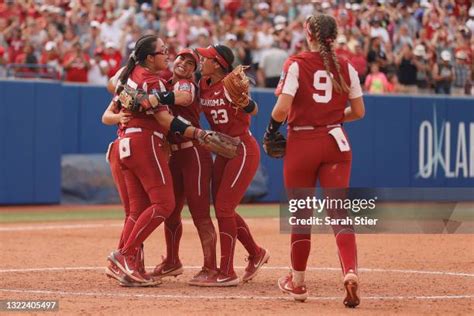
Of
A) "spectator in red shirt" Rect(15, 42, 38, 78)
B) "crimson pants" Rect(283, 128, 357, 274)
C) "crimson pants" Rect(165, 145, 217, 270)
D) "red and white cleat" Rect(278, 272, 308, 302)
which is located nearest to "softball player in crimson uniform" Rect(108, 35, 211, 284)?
"crimson pants" Rect(165, 145, 217, 270)

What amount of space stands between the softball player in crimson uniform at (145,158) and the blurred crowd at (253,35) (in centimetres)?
913

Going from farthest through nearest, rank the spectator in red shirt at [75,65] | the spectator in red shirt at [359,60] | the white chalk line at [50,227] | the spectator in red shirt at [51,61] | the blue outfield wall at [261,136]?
the spectator in red shirt at [359,60], the spectator in red shirt at [75,65], the spectator in red shirt at [51,61], the blue outfield wall at [261,136], the white chalk line at [50,227]

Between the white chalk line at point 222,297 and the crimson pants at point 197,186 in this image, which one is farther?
the crimson pants at point 197,186

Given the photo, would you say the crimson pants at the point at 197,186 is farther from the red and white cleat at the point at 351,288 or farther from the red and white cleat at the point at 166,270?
the red and white cleat at the point at 351,288

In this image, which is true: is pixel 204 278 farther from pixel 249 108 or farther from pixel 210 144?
pixel 249 108

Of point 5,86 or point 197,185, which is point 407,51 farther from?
point 197,185

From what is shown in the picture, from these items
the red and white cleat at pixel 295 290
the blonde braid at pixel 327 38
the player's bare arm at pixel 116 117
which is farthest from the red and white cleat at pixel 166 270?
the blonde braid at pixel 327 38


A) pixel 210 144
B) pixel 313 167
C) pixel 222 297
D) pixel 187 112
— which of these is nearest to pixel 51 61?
pixel 187 112

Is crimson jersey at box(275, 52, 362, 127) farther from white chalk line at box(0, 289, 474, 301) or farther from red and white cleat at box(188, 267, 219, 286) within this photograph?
red and white cleat at box(188, 267, 219, 286)

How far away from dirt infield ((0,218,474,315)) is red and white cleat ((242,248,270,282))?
0.63 ft

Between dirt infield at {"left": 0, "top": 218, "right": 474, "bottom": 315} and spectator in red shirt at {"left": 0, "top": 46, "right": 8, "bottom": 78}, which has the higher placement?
spectator in red shirt at {"left": 0, "top": 46, "right": 8, "bottom": 78}

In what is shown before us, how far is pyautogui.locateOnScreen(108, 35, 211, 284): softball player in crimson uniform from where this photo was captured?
30.4 ft

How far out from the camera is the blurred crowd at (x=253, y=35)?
63.5 ft

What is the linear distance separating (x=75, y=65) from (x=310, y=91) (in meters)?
11.6
